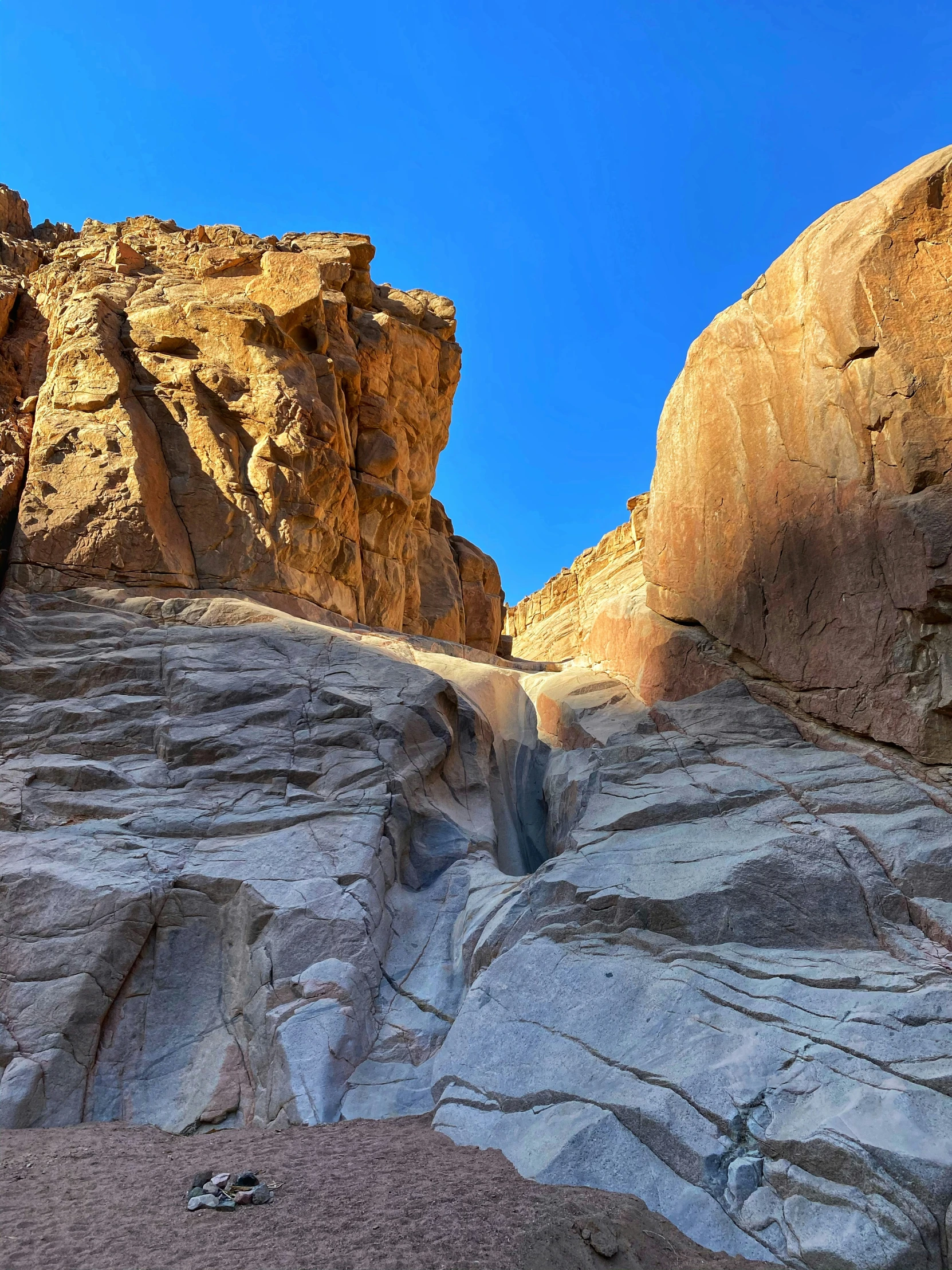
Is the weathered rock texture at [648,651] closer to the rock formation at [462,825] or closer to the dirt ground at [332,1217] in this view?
the rock formation at [462,825]

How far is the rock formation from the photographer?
5.90m

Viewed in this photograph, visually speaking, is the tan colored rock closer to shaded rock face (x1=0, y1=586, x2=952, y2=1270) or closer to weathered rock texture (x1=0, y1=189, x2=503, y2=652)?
shaded rock face (x1=0, y1=586, x2=952, y2=1270)

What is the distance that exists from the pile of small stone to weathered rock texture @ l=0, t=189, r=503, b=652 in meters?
10.4

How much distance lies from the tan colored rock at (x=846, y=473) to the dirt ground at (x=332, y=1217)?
261 inches

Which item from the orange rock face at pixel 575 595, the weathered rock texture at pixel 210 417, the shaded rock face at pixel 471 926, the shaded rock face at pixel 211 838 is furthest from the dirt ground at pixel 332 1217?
the orange rock face at pixel 575 595

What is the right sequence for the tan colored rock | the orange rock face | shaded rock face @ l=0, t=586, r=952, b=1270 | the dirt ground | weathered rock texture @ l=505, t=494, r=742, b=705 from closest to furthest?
the dirt ground, shaded rock face @ l=0, t=586, r=952, b=1270, the tan colored rock, weathered rock texture @ l=505, t=494, r=742, b=705, the orange rock face

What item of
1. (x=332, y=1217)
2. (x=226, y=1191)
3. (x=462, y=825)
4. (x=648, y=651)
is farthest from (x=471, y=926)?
(x=648, y=651)

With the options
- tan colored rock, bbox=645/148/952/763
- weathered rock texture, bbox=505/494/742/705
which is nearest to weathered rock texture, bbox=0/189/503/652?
weathered rock texture, bbox=505/494/742/705

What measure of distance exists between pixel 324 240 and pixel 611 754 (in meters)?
18.5

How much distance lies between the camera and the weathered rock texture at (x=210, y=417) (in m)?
14.4

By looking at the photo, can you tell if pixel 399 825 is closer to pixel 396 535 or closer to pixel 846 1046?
pixel 846 1046

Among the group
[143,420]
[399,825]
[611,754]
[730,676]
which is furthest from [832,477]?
[143,420]

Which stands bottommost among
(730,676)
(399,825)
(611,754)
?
(399,825)

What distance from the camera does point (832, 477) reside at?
433 inches
